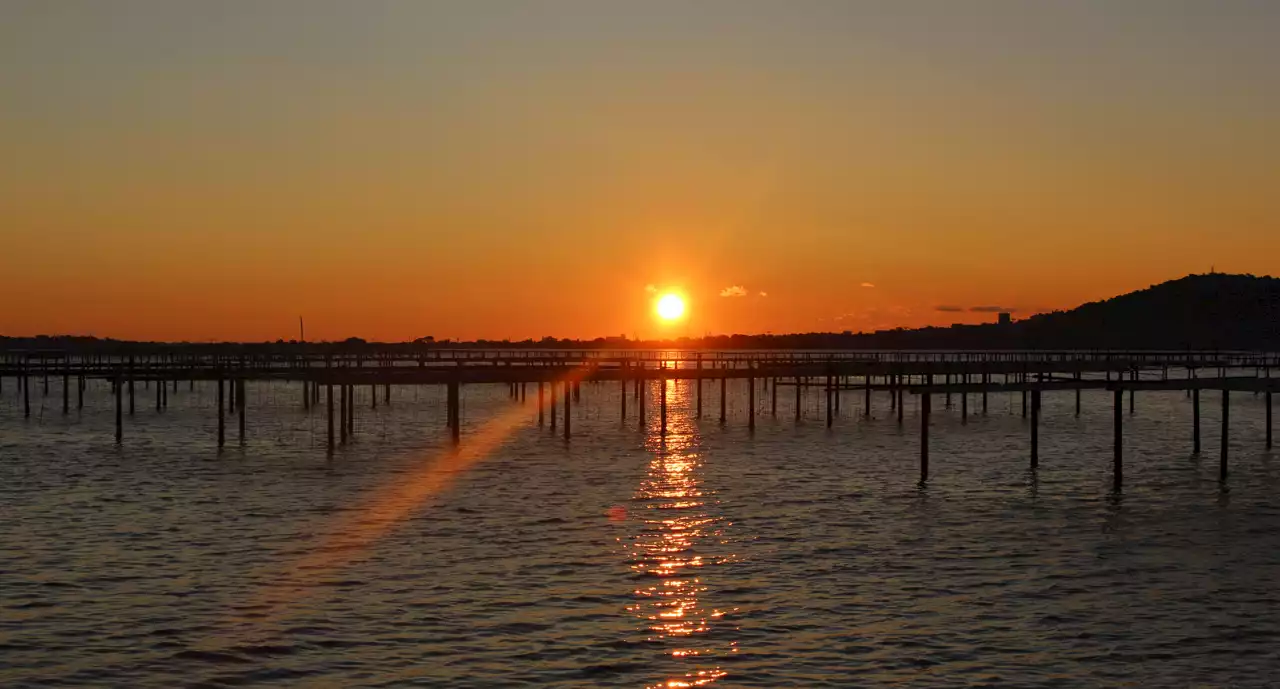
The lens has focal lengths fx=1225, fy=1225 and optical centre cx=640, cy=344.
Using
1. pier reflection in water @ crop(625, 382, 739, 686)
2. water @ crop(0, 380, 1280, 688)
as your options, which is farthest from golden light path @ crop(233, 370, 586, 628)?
pier reflection in water @ crop(625, 382, 739, 686)

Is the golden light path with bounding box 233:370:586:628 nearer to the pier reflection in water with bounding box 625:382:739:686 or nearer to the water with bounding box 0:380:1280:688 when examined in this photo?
the water with bounding box 0:380:1280:688

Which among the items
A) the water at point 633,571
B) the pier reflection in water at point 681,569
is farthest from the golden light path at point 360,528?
the pier reflection in water at point 681,569

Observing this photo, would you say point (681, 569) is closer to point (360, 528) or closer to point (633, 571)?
point (633, 571)

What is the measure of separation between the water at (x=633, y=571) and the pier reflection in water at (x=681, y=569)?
0.08m

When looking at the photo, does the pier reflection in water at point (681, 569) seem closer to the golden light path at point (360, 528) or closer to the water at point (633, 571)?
the water at point (633, 571)

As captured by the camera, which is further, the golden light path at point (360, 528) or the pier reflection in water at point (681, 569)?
the golden light path at point (360, 528)

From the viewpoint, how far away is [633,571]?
66.8 ft

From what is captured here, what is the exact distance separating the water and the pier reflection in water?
76mm

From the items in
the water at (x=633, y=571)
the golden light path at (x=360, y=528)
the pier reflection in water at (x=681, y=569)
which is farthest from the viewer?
the golden light path at (x=360, y=528)

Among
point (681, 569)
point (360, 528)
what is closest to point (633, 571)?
point (681, 569)

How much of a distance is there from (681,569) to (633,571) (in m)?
0.84

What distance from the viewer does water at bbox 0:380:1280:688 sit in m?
14.7

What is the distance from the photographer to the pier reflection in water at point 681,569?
14945 millimetres

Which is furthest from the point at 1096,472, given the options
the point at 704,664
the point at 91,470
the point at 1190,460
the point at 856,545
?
the point at 91,470
